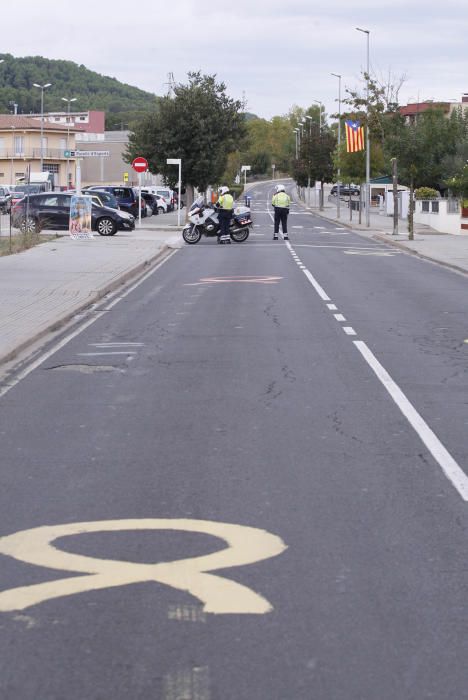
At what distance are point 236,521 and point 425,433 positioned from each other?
2773 millimetres

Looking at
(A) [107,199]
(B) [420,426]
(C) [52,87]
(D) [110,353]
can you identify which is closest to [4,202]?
(A) [107,199]

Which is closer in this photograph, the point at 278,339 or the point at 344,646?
the point at 344,646

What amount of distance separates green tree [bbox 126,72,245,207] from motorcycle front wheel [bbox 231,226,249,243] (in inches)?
764

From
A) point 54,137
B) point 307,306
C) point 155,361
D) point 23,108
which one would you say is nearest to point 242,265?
point 307,306

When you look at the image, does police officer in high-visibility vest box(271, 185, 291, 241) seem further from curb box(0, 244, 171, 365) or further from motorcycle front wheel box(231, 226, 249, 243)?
curb box(0, 244, 171, 365)

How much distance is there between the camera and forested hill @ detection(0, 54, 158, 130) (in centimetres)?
17538

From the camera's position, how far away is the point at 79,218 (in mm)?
37906

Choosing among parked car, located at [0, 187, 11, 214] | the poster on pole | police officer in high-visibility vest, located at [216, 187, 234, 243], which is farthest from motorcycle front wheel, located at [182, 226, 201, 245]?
parked car, located at [0, 187, 11, 214]

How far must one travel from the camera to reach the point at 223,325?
1570 cm

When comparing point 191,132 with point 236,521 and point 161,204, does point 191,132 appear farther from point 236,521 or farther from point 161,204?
point 236,521

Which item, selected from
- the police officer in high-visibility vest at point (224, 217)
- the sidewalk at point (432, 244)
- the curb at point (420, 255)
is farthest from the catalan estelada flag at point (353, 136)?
the police officer in high-visibility vest at point (224, 217)

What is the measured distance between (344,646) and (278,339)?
32.1 ft

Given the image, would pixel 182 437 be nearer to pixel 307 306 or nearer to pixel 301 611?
pixel 301 611

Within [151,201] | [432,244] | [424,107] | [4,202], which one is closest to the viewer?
[432,244]
